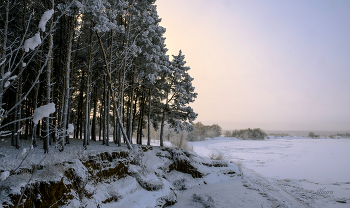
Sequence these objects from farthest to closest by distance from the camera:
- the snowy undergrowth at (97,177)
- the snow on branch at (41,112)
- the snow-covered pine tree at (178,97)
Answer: the snow-covered pine tree at (178,97) → the snowy undergrowth at (97,177) → the snow on branch at (41,112)

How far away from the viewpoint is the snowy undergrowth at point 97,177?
17.8 feet

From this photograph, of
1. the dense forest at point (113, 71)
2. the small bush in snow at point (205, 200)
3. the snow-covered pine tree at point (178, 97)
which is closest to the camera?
the small bush in snow at point (205, 200)

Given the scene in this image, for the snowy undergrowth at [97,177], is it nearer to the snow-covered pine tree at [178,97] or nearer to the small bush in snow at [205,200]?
the small bush in snow at [205,200]

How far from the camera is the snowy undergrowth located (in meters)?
5.44

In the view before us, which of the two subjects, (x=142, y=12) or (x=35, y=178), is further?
(x=142, y=12)

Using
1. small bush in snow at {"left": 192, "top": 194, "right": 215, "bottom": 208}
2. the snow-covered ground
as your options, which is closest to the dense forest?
small bush in snow at {"left": 192, "top": 194, "right": 215, "bottom": 208}

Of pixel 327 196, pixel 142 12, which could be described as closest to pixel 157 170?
pixel 327 196

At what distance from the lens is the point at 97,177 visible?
26.2ft

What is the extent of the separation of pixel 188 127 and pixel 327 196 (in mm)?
10163

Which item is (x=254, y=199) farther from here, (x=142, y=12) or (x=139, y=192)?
(x=142, y=12)

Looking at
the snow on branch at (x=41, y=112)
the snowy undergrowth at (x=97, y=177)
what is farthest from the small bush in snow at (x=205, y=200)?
the snow on branch at (x=41, y=112)

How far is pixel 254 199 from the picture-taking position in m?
9.98

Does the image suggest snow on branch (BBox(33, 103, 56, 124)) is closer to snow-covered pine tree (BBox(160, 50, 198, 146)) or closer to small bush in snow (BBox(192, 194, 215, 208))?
small bush in snow (BBox(192, 194, 215, 208))

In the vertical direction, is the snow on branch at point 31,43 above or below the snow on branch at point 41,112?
above
